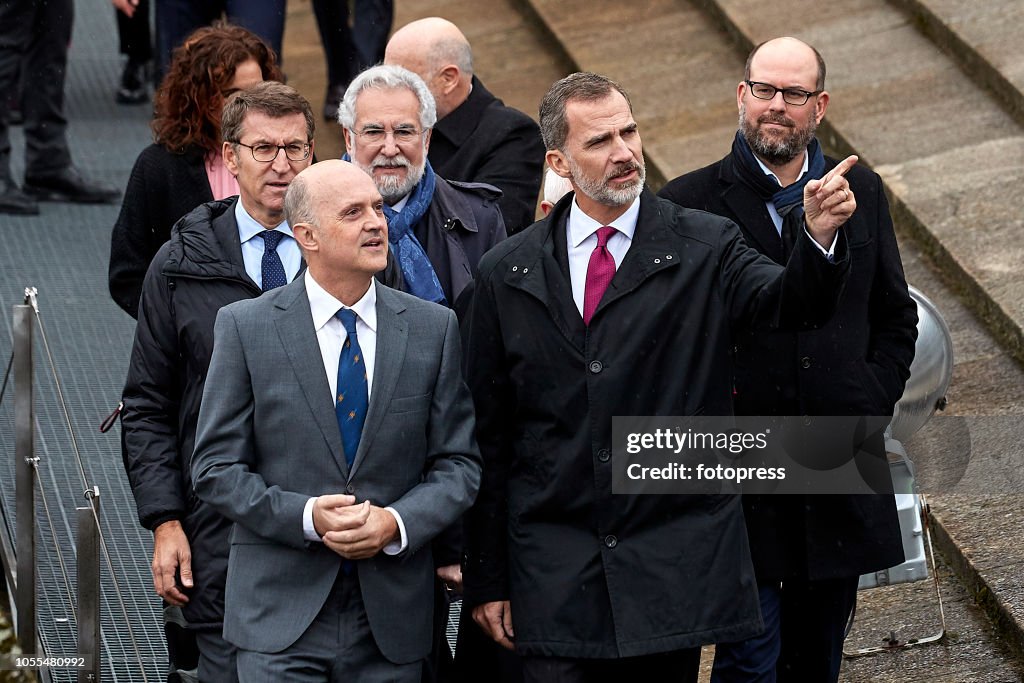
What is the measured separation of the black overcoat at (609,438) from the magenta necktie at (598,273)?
5cm

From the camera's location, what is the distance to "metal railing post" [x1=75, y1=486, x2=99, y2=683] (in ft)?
15.5

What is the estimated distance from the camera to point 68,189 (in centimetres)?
1016

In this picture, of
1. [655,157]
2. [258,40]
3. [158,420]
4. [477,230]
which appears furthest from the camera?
[655,157]

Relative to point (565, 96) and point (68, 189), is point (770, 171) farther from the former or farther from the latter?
point (68, 189)

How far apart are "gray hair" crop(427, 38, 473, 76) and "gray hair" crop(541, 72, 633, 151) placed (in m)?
1.88

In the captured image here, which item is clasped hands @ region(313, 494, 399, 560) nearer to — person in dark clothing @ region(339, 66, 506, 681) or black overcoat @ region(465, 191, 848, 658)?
black overcoat @ region(465, 191, 848, 658)

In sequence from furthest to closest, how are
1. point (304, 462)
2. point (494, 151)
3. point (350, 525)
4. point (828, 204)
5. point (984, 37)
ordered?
point (984, 37), point (494, 151), point (304, 462), point (350, 525), point (828, 204)

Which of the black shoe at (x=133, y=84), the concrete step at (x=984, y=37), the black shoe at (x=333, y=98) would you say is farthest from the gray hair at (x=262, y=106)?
the black shoe at (x=133, y=84)

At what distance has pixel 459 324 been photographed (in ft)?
16.5

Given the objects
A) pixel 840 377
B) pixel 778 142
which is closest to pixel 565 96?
pixel 778 142

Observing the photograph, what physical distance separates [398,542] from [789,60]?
1.99 m

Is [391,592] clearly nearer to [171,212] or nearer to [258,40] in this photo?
[171,212]

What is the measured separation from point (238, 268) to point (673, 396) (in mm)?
1371

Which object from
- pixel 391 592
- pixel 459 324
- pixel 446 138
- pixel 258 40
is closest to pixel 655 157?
pixel 446 138
